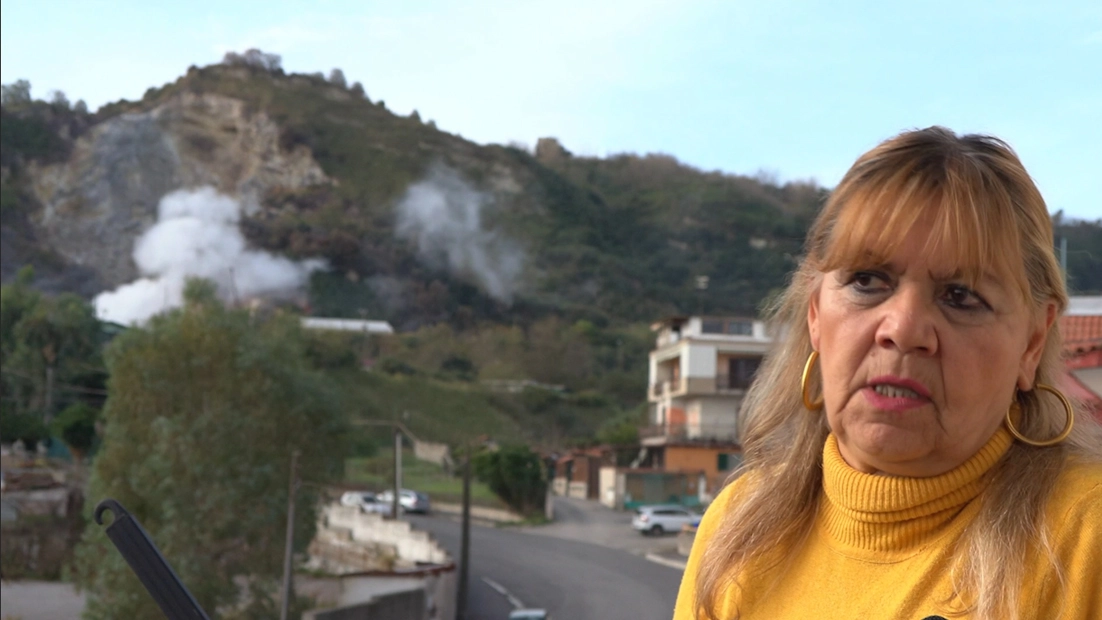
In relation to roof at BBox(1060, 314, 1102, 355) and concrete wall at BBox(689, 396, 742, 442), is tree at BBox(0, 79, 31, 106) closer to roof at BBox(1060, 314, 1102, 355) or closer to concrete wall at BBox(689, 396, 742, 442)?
concrete wall at BBox(689, 396, 742, 442)

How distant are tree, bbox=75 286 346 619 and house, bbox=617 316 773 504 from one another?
16.1 meters

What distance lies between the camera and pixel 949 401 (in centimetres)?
148

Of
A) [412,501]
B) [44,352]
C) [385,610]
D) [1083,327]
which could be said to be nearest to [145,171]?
[44,352]

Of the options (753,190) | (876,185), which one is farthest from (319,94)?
(876,185)

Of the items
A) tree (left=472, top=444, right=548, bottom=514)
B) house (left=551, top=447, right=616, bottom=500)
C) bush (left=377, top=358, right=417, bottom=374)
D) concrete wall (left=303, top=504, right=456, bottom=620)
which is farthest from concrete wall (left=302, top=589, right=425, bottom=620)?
bush (left=377, top=358, right=417, bottom=374)

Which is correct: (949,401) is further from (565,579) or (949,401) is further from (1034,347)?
(565,579)

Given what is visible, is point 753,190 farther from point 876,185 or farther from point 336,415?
point 876,185

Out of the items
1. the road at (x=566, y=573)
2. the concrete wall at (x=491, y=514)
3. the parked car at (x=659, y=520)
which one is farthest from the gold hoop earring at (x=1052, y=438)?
the concrete wall at (x=491, y=514)

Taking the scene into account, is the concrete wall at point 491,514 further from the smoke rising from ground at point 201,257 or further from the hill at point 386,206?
the smoke rising from ground at point 201,257

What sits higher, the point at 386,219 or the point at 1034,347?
the point at 386,219

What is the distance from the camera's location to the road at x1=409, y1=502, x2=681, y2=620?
22.4m

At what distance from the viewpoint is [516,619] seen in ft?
64.5

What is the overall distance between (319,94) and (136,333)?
122 m

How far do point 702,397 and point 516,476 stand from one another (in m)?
9.53
